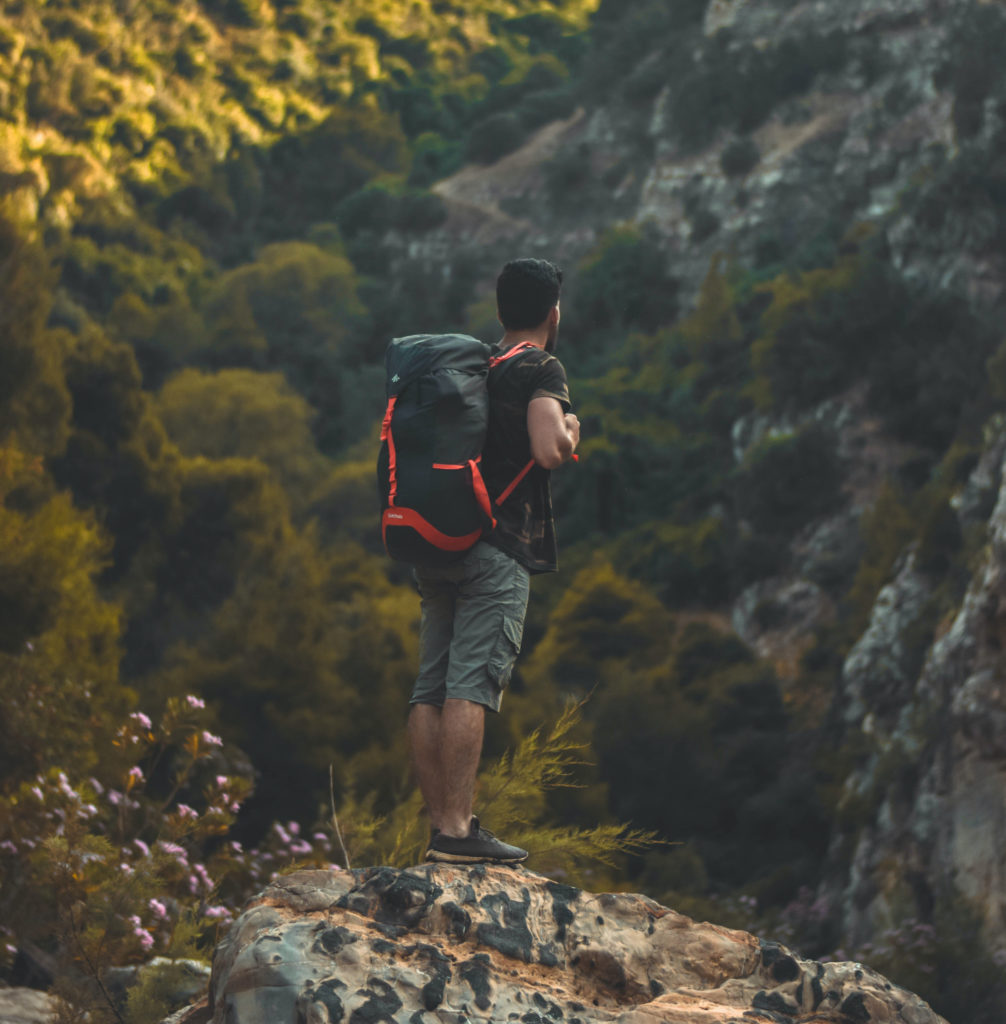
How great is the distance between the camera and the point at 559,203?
59.6 metres

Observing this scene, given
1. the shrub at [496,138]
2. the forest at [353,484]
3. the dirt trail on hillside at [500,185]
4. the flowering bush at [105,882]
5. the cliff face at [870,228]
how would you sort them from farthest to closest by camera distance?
the shrub at [496,138]
the dirt trail on hillside at [500,185]
the cliff face at [870,228]
the forest at [353,484]
the flowering bush at [105,882]

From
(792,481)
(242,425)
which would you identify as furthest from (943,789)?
(242,425)

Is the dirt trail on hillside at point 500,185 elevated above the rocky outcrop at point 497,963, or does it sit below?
above

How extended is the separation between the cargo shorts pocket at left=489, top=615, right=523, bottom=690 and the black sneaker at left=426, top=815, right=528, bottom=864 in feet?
1.46

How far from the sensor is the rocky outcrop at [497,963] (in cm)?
294

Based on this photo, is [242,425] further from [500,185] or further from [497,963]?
[497,963]

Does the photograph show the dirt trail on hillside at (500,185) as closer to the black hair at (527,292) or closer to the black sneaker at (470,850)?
the black hair at (527,292)

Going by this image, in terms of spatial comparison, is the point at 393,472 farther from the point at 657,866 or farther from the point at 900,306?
the point at 900,306

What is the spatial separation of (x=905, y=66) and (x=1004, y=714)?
4087 centimetres

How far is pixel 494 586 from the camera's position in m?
3.73

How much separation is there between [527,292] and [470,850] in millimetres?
1691

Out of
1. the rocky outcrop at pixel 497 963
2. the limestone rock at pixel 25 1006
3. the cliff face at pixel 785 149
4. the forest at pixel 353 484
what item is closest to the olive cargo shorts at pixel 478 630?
the rocky outcrop at pixel 497 963

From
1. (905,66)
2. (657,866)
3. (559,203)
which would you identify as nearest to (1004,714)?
(657,866)

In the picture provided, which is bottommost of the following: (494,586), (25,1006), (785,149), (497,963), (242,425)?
(25,1006)
